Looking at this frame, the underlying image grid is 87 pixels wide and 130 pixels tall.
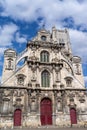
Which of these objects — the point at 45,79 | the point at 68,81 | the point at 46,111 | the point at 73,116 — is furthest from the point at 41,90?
the point at 73,116

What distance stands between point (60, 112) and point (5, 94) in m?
8.08

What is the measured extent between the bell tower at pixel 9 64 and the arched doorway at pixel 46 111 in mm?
6362

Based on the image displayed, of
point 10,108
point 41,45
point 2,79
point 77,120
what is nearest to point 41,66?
point 41,45

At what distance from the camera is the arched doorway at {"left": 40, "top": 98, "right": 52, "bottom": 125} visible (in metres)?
23.8

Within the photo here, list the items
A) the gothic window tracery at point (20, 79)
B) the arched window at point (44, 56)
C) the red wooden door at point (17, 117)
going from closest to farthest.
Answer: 1. the red wooden door at point (17, 117)
2. the gothic window tracery at point (20, 79)
3. the arched window at point (44, 56)

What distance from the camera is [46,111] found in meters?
24.4

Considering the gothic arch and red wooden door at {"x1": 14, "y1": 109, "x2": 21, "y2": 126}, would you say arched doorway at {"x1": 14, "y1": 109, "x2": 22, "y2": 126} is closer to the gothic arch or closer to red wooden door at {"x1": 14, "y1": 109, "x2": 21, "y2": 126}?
red wooden door at {"x1": 14, "y1": 109, "x2": 21, "y2": 126}

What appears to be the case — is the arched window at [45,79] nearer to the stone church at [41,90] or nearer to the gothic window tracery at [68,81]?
the stone church at [41,90]

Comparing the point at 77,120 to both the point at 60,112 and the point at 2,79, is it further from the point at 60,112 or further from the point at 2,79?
the point at 2,79

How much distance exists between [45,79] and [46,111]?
4679 millimetres

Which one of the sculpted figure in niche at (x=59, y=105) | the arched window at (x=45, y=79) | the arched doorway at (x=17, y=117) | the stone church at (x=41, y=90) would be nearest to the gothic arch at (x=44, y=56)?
the stone church at (x=41, y=90)

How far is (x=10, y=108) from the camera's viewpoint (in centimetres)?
2312

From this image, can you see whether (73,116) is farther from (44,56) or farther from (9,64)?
(9,64)

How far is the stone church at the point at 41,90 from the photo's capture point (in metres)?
23.3
